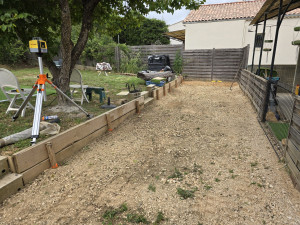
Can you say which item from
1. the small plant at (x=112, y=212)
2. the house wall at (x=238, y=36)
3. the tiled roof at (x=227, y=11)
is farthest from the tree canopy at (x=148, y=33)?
the small plant at (x=112, y=212)

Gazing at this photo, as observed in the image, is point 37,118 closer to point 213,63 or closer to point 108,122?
point 108,122

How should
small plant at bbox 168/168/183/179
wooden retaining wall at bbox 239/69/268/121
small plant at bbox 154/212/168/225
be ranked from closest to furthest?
small plant at bbox 154/212/168/225 < small plant at bbox 168/168/183/179 < wooden retaining wall at bbox 239/69/268/121

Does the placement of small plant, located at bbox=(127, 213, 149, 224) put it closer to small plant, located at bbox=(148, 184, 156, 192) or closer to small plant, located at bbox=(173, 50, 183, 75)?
small plant, located at bbox=(148, 184, 156, 192)

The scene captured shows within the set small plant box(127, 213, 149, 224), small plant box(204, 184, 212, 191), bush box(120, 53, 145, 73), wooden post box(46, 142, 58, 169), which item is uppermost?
bush box(120, 53, 145, 73)

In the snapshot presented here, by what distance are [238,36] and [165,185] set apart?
46.9 ft

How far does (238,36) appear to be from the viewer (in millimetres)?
14016

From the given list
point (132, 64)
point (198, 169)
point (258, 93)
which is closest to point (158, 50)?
point (132, 64)

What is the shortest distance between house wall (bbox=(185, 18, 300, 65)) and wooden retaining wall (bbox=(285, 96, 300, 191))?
1131 cm

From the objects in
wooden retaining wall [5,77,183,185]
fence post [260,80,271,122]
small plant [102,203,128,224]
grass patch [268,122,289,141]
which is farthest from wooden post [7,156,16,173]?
fence post [260,80,271,122]

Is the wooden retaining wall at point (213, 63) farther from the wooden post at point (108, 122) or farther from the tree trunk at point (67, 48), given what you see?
the wooden post at point (108, 122)

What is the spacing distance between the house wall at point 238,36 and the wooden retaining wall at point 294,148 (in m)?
11.3

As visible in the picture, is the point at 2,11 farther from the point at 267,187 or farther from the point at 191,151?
the point at 267,187

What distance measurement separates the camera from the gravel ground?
1930 millimetres

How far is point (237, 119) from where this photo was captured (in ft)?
16.5
